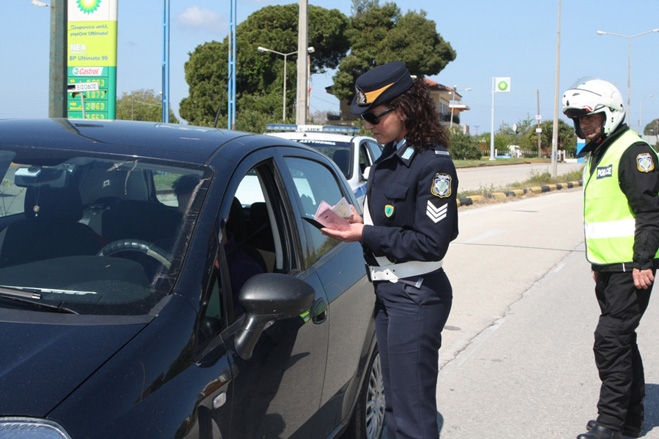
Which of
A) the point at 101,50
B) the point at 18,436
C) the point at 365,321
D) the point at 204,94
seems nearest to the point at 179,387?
the point at 18,436

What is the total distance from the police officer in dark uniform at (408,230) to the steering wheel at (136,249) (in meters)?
0.71

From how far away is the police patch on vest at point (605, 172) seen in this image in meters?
4.36

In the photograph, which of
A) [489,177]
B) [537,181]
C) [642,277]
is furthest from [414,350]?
[489,177]

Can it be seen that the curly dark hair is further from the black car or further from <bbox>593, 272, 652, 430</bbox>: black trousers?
<bbox>593, 272, 652, 430</bbox>: black trousers

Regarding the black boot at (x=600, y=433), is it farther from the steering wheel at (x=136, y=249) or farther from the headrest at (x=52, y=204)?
the headrest at (x=52, y=204)

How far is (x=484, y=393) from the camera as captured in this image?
5.44 m

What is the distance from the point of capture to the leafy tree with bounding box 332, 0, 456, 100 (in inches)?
2366

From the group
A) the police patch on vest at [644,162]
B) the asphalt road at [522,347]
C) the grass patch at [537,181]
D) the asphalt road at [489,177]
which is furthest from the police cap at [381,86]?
the asphalt road at [489,177]

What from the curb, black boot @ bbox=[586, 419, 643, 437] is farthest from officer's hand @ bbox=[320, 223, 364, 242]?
the curb

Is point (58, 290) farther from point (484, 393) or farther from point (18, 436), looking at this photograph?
point (484, 393)

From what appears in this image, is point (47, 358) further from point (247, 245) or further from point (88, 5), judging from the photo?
point (88, 5)

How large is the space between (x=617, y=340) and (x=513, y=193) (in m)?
21.2

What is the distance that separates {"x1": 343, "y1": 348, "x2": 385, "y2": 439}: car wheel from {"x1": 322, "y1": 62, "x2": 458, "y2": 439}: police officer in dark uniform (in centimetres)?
76

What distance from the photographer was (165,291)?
245 cm
